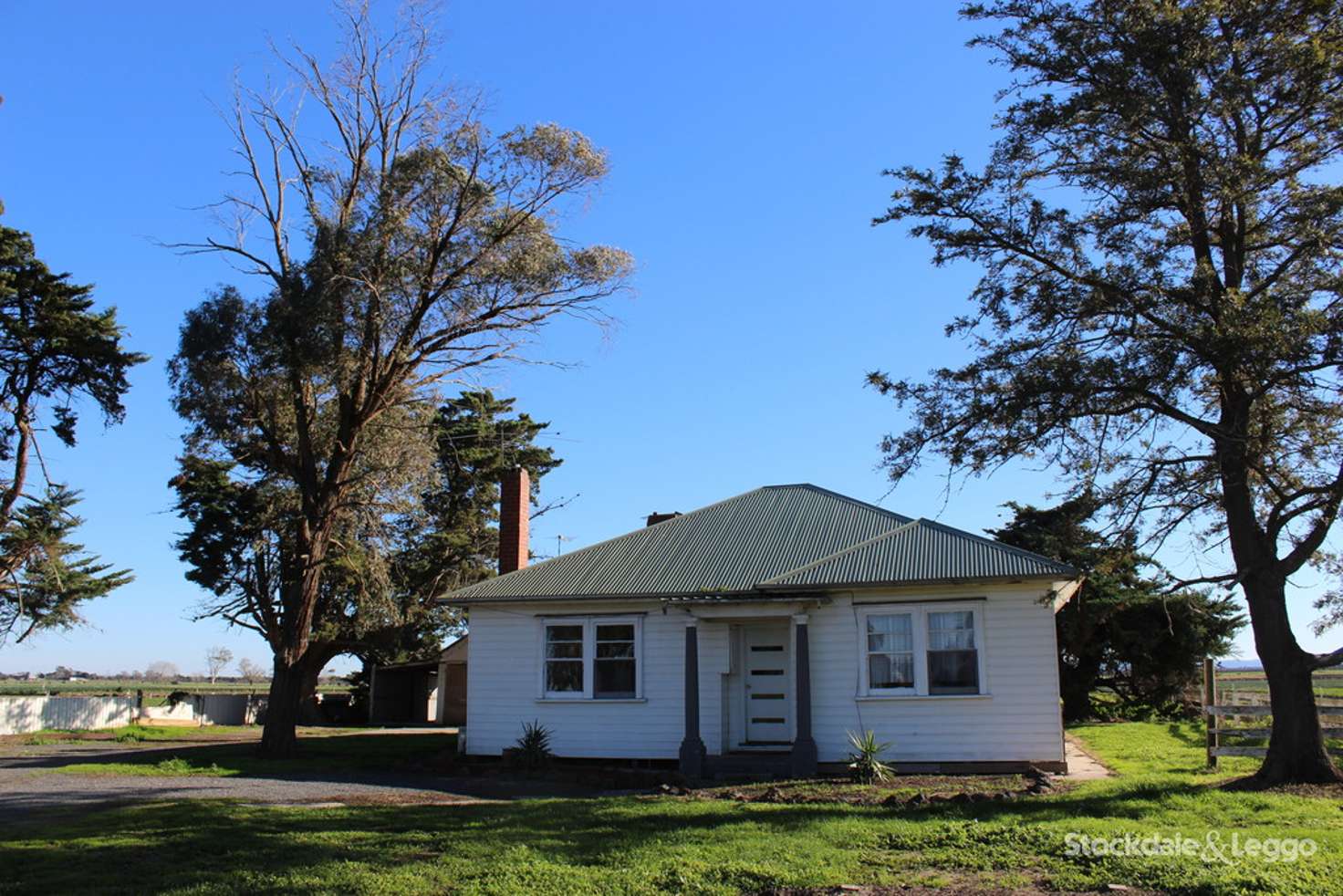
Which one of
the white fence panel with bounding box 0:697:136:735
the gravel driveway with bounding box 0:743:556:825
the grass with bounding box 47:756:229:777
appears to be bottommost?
the white fence panel with bounding box 0:697:136:735

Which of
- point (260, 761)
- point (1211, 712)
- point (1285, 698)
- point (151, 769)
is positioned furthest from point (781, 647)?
point (151, 769)

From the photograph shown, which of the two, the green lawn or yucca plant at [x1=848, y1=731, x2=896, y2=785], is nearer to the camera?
the green lawn

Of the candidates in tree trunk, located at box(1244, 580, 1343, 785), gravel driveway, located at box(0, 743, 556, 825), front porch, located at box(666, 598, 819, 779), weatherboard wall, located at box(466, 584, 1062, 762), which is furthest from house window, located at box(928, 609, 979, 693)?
gravel driveway, located at box(0, 743, 556, 825)

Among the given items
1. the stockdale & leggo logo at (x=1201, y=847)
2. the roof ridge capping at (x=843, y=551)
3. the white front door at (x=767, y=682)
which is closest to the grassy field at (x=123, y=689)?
the white front door at (x=767, y=682)

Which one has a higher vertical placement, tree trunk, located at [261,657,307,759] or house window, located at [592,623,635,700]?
house window, located at [592,623,635,700]

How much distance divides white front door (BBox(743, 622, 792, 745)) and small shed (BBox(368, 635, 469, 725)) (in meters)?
23.3

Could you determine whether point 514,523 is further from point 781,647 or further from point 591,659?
point 781,647

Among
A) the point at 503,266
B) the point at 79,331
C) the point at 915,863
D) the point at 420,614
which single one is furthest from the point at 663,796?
the point at 420,614

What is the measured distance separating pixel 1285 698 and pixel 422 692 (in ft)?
131

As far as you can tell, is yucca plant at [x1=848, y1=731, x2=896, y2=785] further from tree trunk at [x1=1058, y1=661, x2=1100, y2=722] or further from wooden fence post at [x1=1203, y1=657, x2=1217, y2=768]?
tree trunk at [x1=1058, y1=661, x2=1100, y2=722]

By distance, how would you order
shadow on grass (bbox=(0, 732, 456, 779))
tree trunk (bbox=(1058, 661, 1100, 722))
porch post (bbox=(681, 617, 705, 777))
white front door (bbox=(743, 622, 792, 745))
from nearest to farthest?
1. porch post (bbox=(681, 617, 705, 777))
2. white front door (bbox=(743, 622, 792, 745))
3. shadow on grass (bbox=(0, 732, 456, 779))
4. tree trunk (bbox=(1058, 661, 1100, 722))

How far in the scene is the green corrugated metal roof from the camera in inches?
634

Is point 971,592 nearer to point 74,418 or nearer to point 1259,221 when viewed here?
point 1259,221

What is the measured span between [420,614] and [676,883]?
3210 cm
